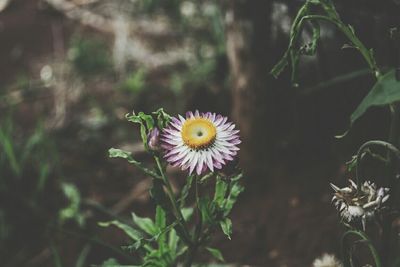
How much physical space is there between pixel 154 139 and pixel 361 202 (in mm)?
382

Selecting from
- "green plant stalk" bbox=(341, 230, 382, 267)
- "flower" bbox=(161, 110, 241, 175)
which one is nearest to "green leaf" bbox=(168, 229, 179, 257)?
"flower" bbox=(161, 110, 241, 175)

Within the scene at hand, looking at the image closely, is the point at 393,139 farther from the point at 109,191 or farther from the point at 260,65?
the point at 109,191

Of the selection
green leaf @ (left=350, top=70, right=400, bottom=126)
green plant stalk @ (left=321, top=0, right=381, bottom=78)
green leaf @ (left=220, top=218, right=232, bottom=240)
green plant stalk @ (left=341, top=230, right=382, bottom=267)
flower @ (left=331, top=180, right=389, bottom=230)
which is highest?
green plant stalk @ (left=321, top=0, right=381, bottom=78)

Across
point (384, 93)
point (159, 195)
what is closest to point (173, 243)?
point (159, 195)

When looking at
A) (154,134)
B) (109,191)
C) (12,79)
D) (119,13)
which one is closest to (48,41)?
(12,79)

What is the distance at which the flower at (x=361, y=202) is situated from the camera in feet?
2.99

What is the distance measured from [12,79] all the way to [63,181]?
1.33 m

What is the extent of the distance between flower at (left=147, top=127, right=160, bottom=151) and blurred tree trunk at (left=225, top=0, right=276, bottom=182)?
779mm

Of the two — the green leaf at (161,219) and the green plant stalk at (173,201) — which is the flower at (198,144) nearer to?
the green plant stalk at (173,201)

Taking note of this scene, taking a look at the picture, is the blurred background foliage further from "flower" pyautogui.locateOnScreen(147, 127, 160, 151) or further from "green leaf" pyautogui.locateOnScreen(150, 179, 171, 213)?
"flower" pyautogui.locateOnScreen(147, 127, 160, 151)

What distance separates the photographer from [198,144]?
1.04 meters

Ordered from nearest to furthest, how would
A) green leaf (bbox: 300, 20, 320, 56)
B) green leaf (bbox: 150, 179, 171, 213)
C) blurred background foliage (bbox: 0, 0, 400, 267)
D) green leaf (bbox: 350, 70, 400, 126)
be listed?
green leaf (bbox: 350, 70, 400, 126), green leaf (bbox: 300, 20, 320, 56), green leaf (bbox: 150, 179, 171, 213), blurred background foliage (bbox: 0, 0, 400, 267)

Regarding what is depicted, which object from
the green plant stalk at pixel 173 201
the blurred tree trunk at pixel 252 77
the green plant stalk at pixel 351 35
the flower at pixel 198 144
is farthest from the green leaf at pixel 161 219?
the blurred tree trunk at pixel 252 77

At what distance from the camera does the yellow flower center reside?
1045mm
